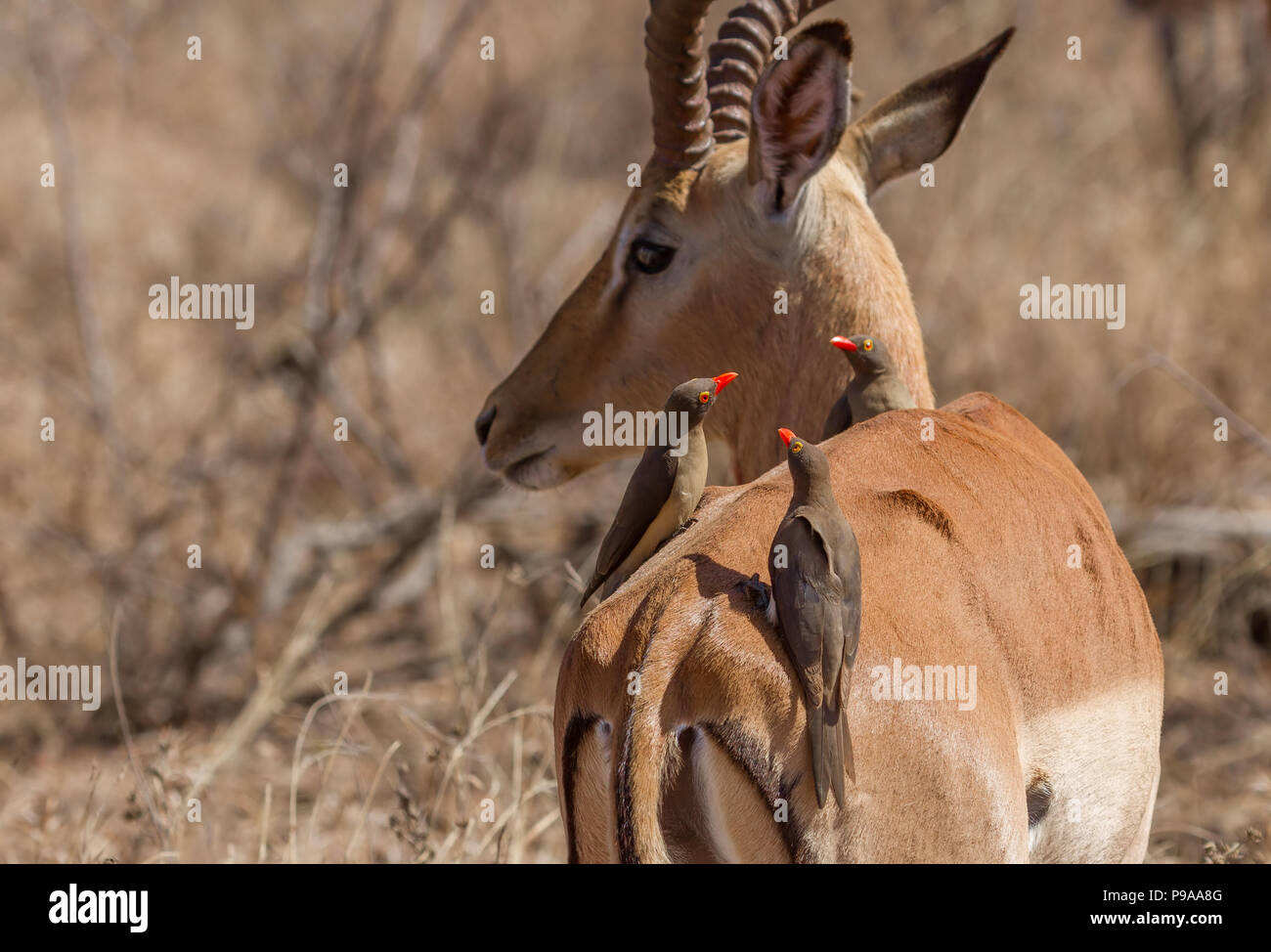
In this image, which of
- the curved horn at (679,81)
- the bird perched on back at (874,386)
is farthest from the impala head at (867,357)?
the curved horn at (679,81)

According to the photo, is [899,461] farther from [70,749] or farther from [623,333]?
[70,749]

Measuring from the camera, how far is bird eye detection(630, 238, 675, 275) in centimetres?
355

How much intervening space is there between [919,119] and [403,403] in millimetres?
5088

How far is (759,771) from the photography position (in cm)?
184

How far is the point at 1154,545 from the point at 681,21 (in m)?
3.67

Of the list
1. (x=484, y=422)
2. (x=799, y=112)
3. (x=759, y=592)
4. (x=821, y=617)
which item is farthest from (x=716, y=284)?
(x=821, y=617)

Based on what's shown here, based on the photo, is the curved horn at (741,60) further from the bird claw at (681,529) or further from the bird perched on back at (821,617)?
the bird perched on back at (821,617)

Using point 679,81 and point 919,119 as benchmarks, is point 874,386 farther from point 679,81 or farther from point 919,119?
point 919,119

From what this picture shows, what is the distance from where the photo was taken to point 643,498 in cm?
230

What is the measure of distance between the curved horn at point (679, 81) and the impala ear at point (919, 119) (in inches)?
17.1

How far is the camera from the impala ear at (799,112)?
10.2 feet

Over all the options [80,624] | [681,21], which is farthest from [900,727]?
[80,624]

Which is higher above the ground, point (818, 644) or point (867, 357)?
point (867, 357)

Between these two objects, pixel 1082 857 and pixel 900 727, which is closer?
pixel 900 727
